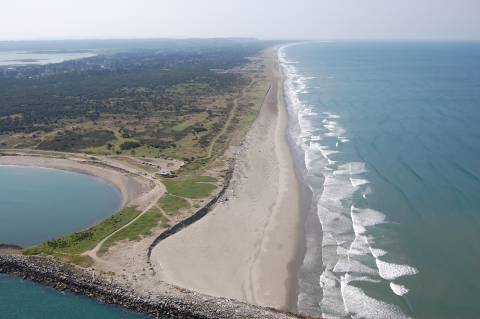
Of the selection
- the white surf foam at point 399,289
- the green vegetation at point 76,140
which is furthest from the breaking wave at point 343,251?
the green vegetation at point 76,140

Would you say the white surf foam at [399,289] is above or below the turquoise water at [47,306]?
above

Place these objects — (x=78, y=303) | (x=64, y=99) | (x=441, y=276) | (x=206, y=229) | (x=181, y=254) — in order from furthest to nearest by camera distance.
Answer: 1. (x=64, y=99)
2. (x=206, y=229)
3. (x=181, y=254)
4. (x=441, y=276)
5. (x=78, y=303)

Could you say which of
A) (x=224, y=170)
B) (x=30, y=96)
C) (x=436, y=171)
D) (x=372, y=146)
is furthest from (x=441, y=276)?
(x=30, y=96)

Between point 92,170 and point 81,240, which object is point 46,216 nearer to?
point 81,240

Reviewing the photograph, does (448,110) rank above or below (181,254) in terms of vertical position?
above

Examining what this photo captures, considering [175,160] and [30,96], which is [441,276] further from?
[30,96]

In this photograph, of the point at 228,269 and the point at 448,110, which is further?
the point at 448,110

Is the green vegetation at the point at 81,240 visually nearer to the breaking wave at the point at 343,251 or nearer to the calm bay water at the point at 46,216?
the calm bay water at the point at 46,216
